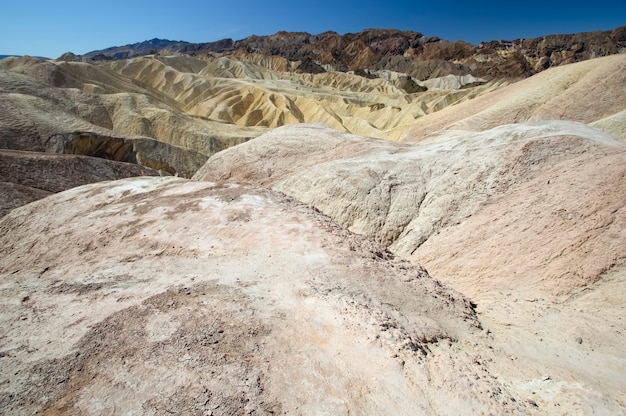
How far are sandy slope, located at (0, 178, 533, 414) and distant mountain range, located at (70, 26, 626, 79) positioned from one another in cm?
→ 6457

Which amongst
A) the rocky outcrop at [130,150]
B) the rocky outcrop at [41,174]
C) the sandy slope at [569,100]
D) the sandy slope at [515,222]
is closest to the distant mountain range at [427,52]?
the sandy slope at [569,100]

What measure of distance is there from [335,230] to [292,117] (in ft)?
138

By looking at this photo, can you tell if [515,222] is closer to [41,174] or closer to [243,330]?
[243,330]

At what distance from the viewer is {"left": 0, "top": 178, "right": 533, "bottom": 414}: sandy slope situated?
3352mm

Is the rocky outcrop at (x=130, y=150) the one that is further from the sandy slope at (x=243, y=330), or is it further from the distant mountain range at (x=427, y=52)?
the distant mountain range at (x=427, y=52)

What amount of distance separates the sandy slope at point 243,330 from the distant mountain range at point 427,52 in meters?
64.6

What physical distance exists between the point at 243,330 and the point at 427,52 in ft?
341

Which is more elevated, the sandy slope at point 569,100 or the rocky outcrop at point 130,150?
the sandy slope at point 569,100

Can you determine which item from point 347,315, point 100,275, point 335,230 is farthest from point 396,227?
point 100,275

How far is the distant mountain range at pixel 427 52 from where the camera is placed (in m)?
68.2

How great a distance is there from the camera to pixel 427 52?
314ft

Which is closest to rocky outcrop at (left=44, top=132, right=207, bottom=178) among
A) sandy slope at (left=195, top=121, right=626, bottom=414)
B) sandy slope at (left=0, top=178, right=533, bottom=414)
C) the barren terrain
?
the barren terrain

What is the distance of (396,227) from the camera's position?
10000 mm

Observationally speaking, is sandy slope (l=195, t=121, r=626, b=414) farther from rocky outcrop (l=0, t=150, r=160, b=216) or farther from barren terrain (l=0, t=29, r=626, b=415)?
rocky outcrop (l=0, t=150, r=160, b=216)
